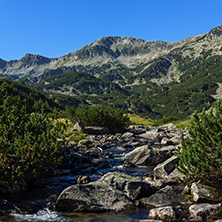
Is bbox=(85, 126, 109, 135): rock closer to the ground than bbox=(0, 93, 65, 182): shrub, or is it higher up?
higher up

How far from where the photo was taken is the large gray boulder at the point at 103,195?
15094 millimetres

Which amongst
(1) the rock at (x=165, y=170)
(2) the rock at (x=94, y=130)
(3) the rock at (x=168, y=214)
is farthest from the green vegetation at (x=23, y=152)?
(2) the rock at (x=94, y=130)

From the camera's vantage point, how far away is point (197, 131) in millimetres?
17734

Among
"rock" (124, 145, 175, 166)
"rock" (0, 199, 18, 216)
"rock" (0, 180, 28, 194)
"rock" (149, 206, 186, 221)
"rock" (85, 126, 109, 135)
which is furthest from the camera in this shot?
"rock" (85, 126, 109, 135)

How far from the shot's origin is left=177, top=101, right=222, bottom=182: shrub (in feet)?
53.2

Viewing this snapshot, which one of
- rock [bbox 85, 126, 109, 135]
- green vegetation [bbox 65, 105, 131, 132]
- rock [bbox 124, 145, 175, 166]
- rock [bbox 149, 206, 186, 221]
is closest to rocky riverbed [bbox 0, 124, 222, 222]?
rock [bbox 149, 206, 186, 221]

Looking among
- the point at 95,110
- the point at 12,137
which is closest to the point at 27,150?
the point at 12,137

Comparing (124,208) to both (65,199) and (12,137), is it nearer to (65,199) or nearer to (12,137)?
(65,199)

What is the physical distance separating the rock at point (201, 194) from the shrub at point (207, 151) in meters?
0.81

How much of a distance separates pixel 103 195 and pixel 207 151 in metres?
8.71

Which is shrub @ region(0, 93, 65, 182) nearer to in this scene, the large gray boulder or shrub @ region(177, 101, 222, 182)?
the large gray boulder

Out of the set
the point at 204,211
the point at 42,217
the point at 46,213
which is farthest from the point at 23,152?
the point at 204,211

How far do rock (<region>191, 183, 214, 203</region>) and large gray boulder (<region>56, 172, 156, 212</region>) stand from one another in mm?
3434

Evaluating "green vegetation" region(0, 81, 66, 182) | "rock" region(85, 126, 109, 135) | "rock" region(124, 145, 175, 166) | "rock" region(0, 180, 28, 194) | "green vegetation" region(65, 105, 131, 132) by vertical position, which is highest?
"green vegetation" region(65, 105, 131, 132)
